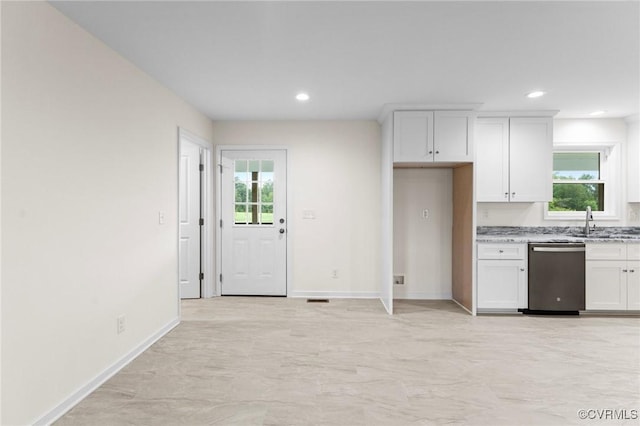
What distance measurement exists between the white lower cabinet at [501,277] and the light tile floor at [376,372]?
21 cm

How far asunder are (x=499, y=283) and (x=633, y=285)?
1.53 m

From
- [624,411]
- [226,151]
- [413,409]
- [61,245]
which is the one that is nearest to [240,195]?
[226,151]

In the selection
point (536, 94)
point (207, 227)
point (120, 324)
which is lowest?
point (120, 324)

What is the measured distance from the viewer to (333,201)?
201 inches

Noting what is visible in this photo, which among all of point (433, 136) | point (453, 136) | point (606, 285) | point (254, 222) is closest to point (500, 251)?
point (606, 285)

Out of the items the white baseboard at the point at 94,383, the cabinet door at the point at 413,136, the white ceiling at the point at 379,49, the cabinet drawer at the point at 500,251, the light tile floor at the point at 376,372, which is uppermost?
the white ceiling at the point at 379,49

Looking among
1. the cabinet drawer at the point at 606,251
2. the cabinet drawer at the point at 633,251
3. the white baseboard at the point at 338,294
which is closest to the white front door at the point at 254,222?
the white baseboard at the point at 338,294

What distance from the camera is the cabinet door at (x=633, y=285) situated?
426 centimetres

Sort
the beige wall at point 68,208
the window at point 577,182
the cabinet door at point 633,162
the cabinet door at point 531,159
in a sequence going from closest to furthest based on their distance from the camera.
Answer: the beige wall at point 68,208
the cabinet door at point 531,159
the cabinet door at point 633,162
the window at point 577,182

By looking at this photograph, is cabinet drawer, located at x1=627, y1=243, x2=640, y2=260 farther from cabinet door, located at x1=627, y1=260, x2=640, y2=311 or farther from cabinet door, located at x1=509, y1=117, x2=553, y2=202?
cabinet door, located at x1=509, y1=117, x2=553, y2=202

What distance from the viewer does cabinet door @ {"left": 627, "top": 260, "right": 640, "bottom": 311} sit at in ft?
14.0

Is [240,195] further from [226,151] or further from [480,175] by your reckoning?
[480,175]

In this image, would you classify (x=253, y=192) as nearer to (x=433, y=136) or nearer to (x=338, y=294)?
(x=338, y=294)

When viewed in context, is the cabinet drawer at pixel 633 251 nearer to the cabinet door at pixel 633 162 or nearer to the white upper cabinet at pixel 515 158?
the cabinet door at pixel 633 162
